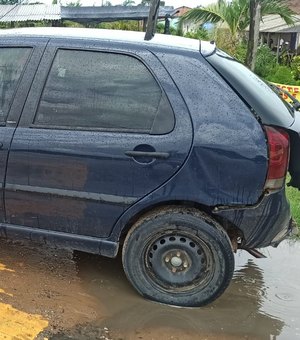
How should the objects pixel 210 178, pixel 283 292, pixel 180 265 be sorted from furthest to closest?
pixel 283 292, pixel 180 265, pixel 210 178

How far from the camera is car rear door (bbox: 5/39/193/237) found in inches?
136

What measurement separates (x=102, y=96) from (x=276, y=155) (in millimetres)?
1260

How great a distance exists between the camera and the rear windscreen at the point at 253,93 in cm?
347

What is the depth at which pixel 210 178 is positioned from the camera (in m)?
3.43

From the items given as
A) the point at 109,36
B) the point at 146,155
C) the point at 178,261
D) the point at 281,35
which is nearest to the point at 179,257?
the point at 178,261

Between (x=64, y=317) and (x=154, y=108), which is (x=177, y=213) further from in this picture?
(x=64, y=317)

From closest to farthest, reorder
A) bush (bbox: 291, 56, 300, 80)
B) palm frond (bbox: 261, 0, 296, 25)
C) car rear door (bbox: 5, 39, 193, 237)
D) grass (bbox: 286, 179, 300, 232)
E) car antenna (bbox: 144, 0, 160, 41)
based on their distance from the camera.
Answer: car rear door (bbox: 5, 39, 193, 237) → car antenna (bbox: 144, 0, 160, 41) → grass (bbox: 286, 179, 300, 232) → palm frond (bbox: 261, 0, 296, 25) → bush (bbox: 291, 56, 300, 80)

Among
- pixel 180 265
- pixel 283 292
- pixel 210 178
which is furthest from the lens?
pixel 283 292

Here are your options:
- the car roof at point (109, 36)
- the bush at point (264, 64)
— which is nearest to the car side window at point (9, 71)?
the car roof at point (109, 36)

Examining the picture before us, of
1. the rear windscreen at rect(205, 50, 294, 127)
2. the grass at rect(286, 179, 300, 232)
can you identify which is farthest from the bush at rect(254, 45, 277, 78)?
the rear windscreen at rect(205, 50, 294, 127)

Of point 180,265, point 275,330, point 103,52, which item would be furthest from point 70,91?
point 275,330

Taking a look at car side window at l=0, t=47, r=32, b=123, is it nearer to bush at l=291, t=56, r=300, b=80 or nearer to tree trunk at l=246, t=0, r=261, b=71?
tree trunk at l=246, t=0, r=261, b=71

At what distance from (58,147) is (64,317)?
117 centimetres

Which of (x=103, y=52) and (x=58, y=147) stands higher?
(x=103, y=52)
